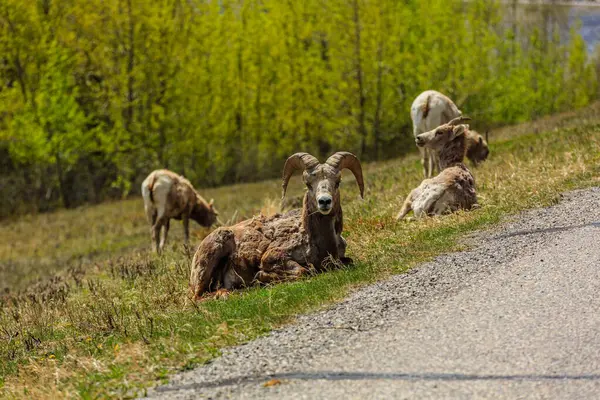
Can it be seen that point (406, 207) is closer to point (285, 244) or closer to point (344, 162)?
point (344, 162)

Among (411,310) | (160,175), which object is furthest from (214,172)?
(411,310)

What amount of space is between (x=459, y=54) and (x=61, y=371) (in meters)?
35.2

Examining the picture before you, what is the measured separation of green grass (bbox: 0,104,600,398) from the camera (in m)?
7.20

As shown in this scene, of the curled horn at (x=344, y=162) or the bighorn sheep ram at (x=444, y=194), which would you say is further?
the bighorn sheep ram at (x=444, y=194)

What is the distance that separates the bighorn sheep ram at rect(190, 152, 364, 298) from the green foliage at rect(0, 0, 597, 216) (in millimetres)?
26525

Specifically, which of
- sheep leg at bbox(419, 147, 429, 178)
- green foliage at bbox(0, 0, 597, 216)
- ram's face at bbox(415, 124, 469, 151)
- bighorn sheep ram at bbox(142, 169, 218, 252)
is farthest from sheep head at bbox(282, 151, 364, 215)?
green foliage at bbox(0, 0, 597, 216)

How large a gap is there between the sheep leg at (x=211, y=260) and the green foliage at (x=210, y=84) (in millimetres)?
26461

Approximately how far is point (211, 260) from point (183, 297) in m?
0.59

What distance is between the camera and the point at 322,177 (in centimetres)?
995

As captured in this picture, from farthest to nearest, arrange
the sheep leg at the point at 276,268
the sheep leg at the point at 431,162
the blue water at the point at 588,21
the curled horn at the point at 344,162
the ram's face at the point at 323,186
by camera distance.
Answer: the blue water at the point at 588,21, the sheep leg at the point at 431,162, the sheep leg at the point at 276,268, the curled horn at the point at 344,162, the ram's face at the point at 323,186

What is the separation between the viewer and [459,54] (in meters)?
40.1

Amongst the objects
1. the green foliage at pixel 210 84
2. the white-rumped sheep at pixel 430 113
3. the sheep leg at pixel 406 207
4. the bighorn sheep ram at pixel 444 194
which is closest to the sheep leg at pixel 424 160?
the white-rumped sheep at pixel 430 113

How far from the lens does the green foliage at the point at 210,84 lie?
124ft

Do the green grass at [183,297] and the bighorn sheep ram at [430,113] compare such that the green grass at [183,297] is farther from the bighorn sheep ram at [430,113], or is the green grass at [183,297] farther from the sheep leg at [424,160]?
the bighorn sheep ram at [430,113]
